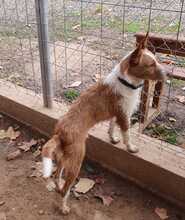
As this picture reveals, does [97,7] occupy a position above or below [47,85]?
above

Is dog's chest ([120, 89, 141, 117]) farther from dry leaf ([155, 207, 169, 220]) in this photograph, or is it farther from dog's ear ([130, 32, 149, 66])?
dry leaf ([155, 207, 169, 220])

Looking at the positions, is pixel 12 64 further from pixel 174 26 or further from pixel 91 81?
pixel 174 26

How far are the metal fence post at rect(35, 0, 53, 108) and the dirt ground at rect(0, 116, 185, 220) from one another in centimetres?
72

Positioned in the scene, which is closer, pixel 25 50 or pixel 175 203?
pixel 175 203

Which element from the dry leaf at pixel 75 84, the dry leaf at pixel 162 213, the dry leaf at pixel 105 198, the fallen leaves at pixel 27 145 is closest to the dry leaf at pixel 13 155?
the fallen leaves at pixel 27 145

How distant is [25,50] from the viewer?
204 inches

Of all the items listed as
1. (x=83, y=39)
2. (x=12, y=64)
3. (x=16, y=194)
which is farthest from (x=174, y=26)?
(x=16, y=194)

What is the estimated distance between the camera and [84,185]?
305 centimetres

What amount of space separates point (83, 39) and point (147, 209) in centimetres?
298

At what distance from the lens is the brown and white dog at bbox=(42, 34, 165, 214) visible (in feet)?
8.28

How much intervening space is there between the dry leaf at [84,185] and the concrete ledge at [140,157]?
0.77ft

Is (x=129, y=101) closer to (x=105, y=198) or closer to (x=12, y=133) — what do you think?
(x=105, y=198)

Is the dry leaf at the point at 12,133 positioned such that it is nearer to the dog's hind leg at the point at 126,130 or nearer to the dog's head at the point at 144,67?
the dog's hind leg at the point at 126,130

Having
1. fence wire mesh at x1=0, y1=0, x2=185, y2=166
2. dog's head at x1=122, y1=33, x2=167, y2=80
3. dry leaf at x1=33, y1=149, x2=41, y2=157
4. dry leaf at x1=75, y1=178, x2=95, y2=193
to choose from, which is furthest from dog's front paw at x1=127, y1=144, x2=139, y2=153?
dry leaf at x1=33, y1=149, x2=41, y2=157
